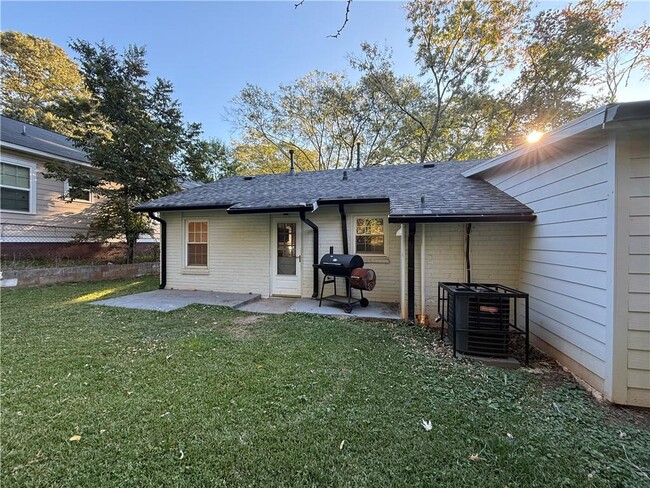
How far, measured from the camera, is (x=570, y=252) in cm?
338

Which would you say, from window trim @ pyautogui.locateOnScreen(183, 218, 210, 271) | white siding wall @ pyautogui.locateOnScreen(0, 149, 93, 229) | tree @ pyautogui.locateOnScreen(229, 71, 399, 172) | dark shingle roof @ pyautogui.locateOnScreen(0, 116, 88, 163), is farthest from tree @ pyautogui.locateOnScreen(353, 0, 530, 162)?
white siding wall @ pyautogui.locateOnScreen(0, 149, 93, 229)

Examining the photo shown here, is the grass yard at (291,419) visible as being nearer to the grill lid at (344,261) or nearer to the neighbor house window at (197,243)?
the grill lid at (344,261)

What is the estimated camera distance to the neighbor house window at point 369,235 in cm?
677

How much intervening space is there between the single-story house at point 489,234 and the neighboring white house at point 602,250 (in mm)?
11

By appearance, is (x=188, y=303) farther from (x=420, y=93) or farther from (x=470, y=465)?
(x=420, y=93)

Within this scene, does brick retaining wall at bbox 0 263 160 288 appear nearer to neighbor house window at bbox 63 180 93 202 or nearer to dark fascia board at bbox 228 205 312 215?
neighbor house window at bbox 63 180 93 202

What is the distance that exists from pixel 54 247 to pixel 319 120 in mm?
14465

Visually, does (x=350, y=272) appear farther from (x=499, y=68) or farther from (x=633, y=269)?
(x=499, y=68)

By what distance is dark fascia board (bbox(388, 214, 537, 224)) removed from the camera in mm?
4348

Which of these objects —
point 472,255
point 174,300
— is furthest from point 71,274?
point 472,255

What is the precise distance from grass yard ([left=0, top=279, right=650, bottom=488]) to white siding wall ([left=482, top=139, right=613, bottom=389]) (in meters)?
0.58

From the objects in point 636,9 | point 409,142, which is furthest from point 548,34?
point 409,142

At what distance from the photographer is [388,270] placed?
6.69m

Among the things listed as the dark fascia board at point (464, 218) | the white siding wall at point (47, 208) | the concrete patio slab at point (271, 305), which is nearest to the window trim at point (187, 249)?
the concrete patio slab at point (271, 305)
